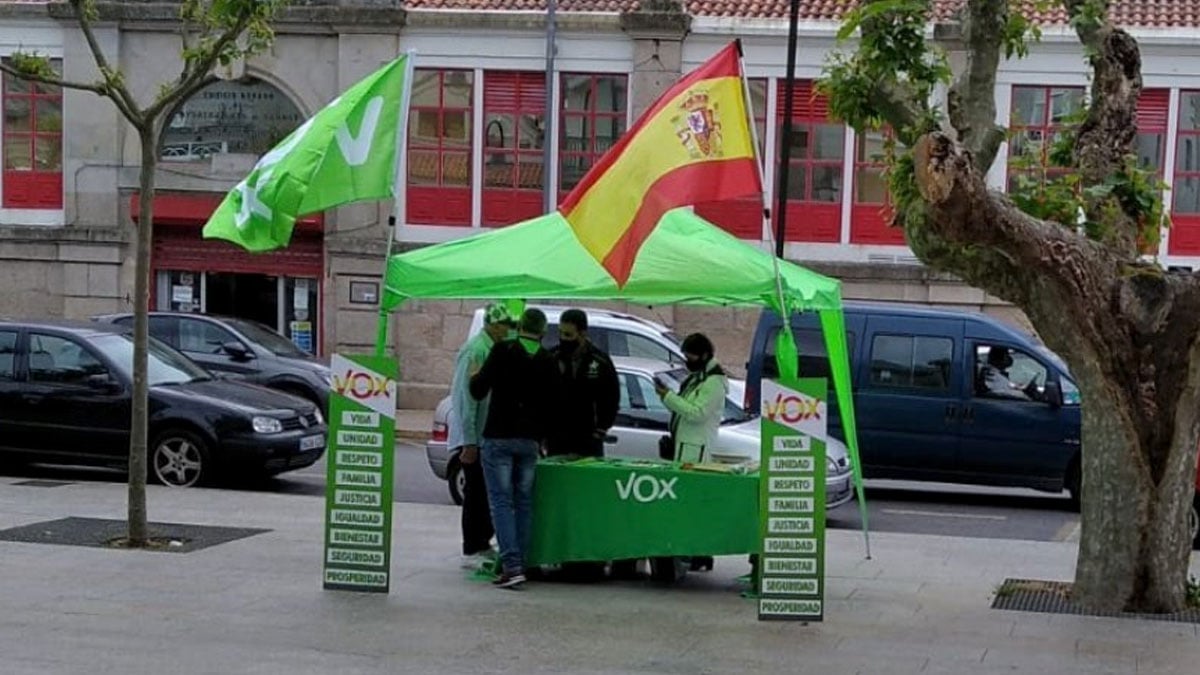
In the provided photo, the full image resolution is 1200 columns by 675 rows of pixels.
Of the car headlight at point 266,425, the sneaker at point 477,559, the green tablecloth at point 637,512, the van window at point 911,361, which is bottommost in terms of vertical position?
the sneaker at point 477,559

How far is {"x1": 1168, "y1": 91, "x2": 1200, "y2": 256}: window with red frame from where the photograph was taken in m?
25.6

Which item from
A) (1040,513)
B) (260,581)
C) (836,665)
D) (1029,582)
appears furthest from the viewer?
(1040,513)

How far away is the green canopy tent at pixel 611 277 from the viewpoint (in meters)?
10.4

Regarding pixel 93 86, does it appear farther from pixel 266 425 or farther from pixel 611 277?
pixel 266 425

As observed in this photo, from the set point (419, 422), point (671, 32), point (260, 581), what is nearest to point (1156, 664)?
point (260, 581)

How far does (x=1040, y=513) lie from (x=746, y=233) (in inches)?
434

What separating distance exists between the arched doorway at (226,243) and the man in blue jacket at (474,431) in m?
16.8

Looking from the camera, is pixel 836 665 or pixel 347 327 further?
pixel 347 327

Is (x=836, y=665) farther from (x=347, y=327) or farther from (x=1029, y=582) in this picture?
(x=347, y=327)

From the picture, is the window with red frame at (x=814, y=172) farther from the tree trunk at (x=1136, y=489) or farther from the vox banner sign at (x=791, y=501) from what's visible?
the vox banner sign at (x=791, y=501)

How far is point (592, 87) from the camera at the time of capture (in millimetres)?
26719

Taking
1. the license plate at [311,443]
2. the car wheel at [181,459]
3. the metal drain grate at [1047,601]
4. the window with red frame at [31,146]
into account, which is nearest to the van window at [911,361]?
the metal drain grate at [1047,601]

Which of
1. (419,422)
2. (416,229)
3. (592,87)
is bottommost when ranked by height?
(419,422)

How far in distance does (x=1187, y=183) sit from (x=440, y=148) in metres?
12.0
